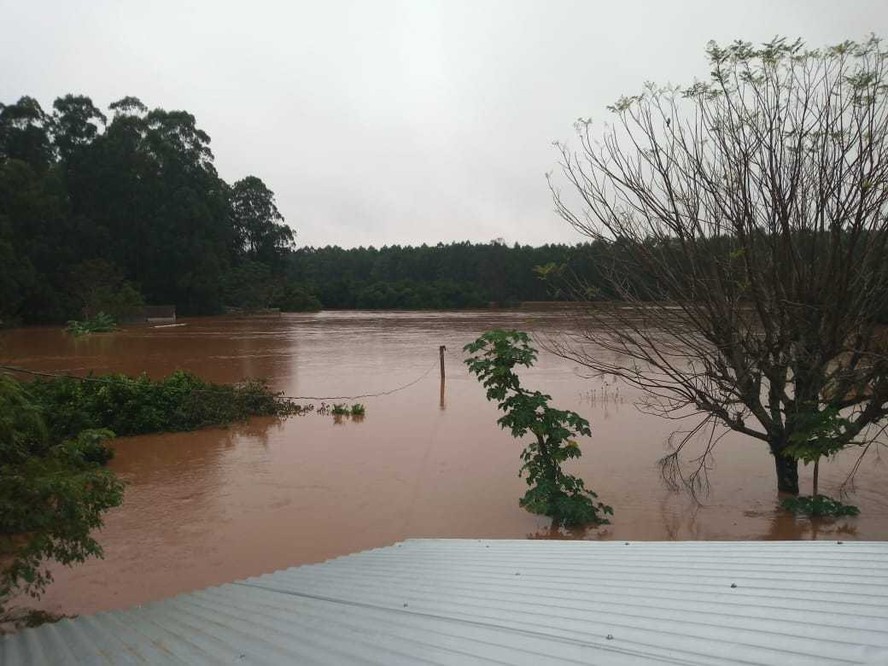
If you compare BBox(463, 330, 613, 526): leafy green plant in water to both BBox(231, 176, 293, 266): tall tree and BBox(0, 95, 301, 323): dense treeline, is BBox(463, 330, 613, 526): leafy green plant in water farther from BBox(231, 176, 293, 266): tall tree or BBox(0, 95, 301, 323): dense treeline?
BBox(231, 176, 293, 266): tall tree

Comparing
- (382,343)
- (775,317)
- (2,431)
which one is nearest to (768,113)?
(775,317)

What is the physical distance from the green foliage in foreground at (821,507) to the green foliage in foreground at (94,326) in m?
36.7

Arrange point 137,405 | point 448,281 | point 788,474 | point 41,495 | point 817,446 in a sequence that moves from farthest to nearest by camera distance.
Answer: point 448,281 < point 137,405 < point 788,474 < point 817,446 < point 41,495

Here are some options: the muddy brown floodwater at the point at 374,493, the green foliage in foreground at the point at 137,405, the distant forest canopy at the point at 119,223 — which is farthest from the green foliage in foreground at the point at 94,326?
the muddy brown floodwater at the point at 374,493

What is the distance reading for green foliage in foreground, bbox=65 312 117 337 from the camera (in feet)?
116

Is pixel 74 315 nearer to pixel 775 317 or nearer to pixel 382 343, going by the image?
pixel 382 343

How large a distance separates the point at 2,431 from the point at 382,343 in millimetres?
27607

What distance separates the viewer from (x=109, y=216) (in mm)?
51312

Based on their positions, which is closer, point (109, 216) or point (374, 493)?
point (374, 493)

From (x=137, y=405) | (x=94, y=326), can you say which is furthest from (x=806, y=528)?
(x=94, y=326)

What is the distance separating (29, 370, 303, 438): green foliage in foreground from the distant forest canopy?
21.6 meters

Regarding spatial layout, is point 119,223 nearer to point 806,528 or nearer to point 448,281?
point 448,281

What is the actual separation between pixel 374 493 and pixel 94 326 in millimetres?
35037

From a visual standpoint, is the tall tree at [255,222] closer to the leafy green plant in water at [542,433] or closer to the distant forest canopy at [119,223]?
the distant forest canopy at [119,223]
